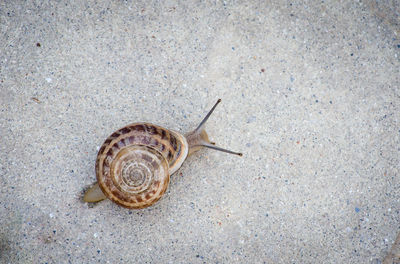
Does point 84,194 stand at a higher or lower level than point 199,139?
lower

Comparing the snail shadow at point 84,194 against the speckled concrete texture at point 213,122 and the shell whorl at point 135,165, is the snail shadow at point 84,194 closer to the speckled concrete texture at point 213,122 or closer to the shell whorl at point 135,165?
the speckled concrete texture at point 213,122

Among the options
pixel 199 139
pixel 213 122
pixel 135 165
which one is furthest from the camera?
pixel 213 122

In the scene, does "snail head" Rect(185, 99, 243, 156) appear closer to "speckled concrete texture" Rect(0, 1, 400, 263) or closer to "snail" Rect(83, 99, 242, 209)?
"speckled concrete texture" Rect(0, 1, 400, 263)

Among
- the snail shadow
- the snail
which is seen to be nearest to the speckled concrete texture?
the snail shadow

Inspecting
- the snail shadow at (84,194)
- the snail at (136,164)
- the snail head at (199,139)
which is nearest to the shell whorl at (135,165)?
the snail at (136,164)

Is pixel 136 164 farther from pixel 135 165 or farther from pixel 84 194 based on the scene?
pixel 84 194

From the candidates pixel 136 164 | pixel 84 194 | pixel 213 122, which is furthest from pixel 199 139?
pixel 84 194

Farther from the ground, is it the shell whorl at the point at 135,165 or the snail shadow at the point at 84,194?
the shell whorl at the point at 135,165
